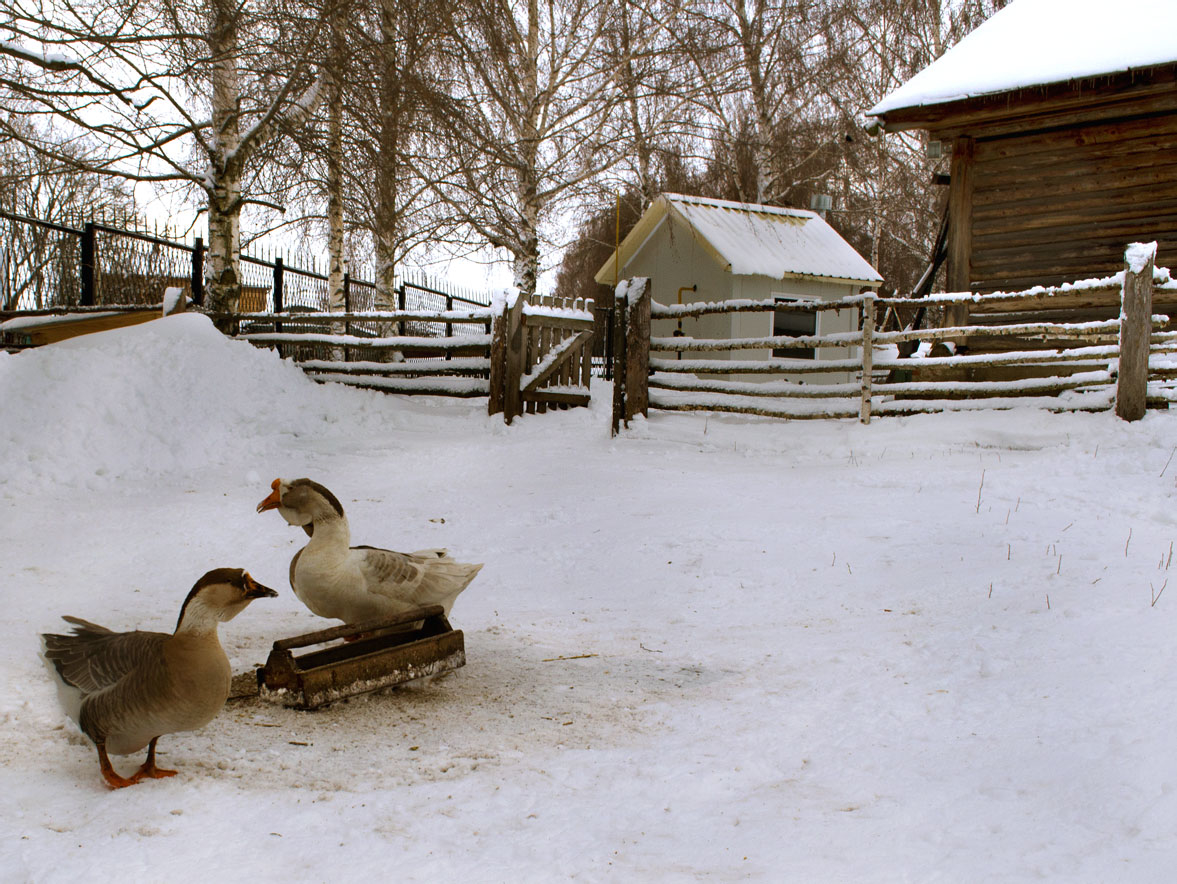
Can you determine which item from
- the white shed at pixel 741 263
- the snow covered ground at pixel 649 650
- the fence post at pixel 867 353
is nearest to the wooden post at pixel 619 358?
the snow covered ground at pixel 649 650

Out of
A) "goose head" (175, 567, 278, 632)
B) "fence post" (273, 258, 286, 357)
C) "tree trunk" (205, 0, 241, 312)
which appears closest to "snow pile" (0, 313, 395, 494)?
"tree trunk" (205, 0, 241, 312)

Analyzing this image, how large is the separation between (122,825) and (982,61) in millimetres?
11975

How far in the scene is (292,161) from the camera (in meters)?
13.0

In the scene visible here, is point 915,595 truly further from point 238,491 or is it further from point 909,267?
point 909,267

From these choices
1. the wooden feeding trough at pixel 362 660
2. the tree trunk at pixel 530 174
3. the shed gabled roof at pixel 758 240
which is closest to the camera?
the wooden feeding trough at pixel 362 660

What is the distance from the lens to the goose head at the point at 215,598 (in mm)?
3318

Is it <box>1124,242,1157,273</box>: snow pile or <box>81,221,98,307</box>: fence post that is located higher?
<box>81,221,98,307</box>: fence post

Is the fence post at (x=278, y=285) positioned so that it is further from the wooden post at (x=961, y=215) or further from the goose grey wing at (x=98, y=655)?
the goose grey wing at (x=98, y=655)

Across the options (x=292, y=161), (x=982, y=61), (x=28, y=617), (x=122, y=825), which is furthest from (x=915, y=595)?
(x=292, y=161)

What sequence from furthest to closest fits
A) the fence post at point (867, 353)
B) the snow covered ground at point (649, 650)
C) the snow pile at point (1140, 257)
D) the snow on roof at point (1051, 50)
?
the snow on roof at point (1051, 50)
the fence post at point (867, 353)
the snow pile at point (1140, 257)
the snow covered ground at point (649, 650)

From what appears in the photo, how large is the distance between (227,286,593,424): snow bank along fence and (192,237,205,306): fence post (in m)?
1.76

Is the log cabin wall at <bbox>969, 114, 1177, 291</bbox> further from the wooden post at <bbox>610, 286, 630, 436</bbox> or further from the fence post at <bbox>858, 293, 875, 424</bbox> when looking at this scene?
the wooden post at <bbox>610, 286, 630, 436</bbox>

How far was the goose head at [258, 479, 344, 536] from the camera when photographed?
14.6 feet

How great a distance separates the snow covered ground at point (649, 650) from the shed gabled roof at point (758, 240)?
384 inches
